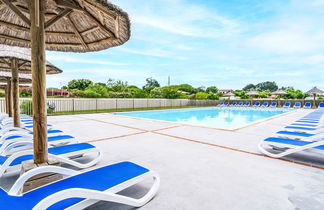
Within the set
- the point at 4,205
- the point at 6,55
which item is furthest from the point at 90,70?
the point at 4,205

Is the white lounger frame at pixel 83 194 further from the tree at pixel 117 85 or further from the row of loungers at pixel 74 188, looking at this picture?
the tree at pixel 117 85

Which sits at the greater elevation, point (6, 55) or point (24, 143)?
point (6, 55)

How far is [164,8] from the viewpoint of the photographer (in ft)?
71.2

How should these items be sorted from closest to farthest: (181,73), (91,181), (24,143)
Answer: (91,181) → (24,143) → (181,73)

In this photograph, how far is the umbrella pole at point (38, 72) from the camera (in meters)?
2.21

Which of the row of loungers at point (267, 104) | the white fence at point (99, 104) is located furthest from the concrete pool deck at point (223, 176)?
the row of loungers at point (267, 104)

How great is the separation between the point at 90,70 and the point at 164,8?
39.9 meters

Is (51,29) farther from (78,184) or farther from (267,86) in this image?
(267,86)

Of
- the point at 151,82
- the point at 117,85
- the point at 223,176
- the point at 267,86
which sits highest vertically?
the point at 151,82

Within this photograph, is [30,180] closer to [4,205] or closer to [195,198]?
[4,205]

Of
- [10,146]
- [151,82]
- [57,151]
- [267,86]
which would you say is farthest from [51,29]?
[267,86]

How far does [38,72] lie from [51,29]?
7.08 ft

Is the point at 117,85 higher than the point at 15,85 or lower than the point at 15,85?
higher

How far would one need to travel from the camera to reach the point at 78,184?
1.90m
